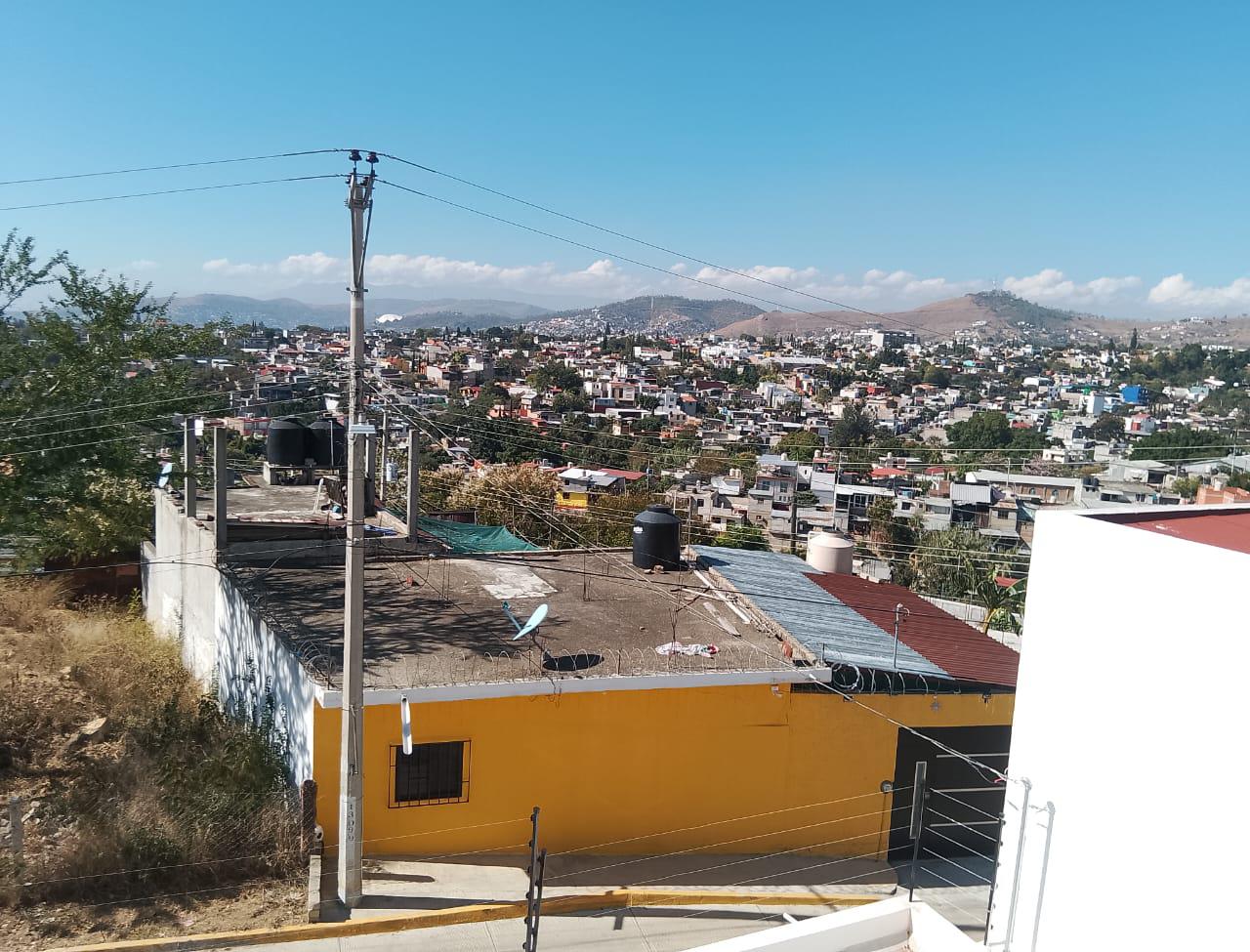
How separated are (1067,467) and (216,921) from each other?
6131cm

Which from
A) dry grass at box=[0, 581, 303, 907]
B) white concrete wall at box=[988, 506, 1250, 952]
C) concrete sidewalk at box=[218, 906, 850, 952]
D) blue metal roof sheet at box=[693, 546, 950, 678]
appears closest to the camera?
white concrete wall at box=[988, 506, 1250, 952]

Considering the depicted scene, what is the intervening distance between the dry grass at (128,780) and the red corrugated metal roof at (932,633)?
26.4ft

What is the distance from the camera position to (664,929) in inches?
353

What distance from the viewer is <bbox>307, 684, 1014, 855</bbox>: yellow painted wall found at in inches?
389

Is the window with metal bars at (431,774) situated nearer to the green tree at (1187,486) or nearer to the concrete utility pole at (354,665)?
the concrete utility pole at (354,665)

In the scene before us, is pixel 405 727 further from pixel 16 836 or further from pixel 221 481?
pixel 221 481

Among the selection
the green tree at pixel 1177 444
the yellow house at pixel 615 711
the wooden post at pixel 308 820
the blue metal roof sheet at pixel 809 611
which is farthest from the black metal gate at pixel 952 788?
the green tree at pixel 1177 444

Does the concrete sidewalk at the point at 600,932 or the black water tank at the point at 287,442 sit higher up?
the black water tank at the point at 287,442

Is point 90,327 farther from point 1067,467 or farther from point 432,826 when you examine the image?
point 1067,467

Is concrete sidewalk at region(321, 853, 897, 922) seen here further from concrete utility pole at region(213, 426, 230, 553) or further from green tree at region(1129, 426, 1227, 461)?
green tree at region(1129, 426, 1227, 461)

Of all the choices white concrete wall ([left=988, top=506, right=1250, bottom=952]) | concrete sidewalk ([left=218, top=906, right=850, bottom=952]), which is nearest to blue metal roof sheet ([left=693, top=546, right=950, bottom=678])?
concrete sidewalk ([left=218, top=906, right=850, bottom=952])

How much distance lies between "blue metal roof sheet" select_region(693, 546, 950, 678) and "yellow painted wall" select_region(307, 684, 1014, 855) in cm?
51

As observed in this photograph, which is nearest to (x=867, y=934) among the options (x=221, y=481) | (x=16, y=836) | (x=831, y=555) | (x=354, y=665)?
(x=354, y=665)

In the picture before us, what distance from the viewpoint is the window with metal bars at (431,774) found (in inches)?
388
